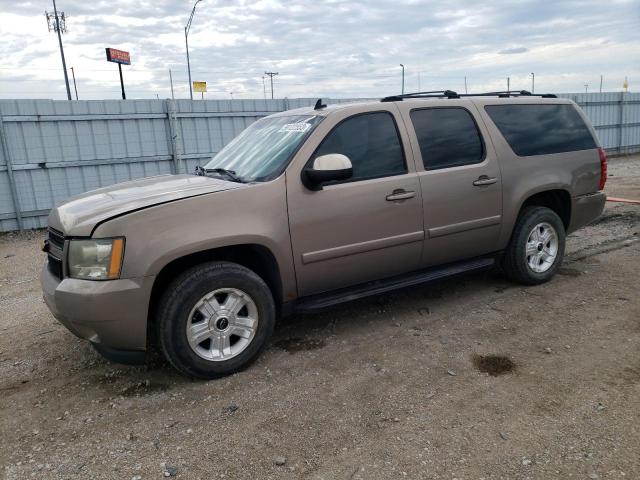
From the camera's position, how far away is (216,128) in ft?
37.8

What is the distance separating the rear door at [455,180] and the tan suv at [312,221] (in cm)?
1

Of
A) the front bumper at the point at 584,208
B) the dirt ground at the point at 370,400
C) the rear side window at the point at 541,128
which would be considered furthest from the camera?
the front bumper at the point at 584,208

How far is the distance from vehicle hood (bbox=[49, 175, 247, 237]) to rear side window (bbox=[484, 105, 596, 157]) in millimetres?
2665

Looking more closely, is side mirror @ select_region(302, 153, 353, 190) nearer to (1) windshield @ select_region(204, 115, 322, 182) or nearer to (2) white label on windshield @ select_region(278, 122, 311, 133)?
(1) windshield @ select_region(204, 115, 322, 182)

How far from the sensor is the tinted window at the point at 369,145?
154 inches

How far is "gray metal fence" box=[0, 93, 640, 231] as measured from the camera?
31.7 feet

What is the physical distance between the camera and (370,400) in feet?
10.3

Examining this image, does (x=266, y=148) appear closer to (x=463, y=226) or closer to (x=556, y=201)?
(x=463, y=226)

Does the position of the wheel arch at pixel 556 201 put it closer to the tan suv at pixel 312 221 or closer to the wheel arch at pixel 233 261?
the tan suv at pixel 312 221

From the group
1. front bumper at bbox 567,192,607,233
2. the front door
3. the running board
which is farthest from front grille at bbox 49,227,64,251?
front bumper at bbox 567,192,607,233

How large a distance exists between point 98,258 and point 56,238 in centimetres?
67

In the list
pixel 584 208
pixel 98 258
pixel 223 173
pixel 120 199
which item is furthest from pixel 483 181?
pixel 98 258

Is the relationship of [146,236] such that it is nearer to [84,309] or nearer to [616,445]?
[84,309]

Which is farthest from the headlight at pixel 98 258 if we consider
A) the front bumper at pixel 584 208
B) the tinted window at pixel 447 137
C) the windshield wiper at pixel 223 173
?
the front bumper at pixel 584 208
